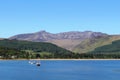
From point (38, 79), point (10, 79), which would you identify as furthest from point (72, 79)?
point (10, 79)

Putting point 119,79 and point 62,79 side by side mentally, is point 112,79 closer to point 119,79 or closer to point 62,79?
point 119,79

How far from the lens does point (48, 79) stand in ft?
466

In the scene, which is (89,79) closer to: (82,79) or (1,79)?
(82,79)

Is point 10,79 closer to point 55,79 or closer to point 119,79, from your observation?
point 55,79

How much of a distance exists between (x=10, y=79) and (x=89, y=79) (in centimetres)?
3102

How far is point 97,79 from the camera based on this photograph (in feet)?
472

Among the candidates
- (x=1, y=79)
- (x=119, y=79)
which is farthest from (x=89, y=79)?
(x=1, y=79)

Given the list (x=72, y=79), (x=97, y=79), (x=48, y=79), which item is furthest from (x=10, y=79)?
(x=97, y=79)

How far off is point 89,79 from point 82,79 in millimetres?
2769

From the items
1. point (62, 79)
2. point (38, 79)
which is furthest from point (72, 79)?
point (38, 79)

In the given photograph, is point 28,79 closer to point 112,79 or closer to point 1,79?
point 1,79

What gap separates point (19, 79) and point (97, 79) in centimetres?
3093

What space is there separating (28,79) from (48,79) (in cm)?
838

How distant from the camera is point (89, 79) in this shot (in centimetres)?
14312
